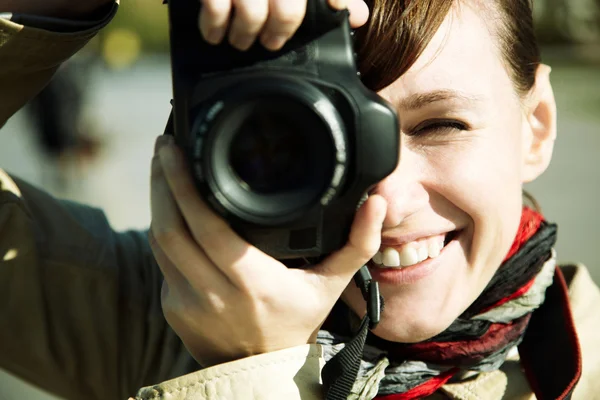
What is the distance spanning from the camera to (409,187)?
171 cm

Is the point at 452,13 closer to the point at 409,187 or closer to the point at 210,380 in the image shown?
the point at 409,187

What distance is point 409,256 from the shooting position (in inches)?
68.1

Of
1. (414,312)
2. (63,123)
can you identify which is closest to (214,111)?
(414,312)

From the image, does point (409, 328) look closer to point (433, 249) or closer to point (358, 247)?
point (433, 249)

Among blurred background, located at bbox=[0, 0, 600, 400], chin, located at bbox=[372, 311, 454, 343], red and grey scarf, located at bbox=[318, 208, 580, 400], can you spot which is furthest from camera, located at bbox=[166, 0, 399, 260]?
blurred background, located at bbox=[0, 0, 600, 400]

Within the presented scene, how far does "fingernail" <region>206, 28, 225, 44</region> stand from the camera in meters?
1.37

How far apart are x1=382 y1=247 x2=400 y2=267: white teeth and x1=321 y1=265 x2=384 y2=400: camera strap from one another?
0.10 metres

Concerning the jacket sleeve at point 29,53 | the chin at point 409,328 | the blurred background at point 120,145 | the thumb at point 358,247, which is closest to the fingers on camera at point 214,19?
the thumb at point 358,247

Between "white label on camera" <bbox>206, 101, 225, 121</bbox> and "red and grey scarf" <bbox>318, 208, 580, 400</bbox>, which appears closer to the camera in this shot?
"white label on camera" <bbox>206, 101, 225, 121</bbox>

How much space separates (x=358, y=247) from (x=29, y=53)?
2.54 ft

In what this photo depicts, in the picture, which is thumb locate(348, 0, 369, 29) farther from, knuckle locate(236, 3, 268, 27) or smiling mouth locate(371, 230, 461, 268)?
smiling mouth locate(371, 230, 461, 268)

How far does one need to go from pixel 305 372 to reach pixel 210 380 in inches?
6.6

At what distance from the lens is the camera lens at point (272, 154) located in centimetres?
138

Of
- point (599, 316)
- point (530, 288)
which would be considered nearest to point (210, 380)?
point (530, 288)
